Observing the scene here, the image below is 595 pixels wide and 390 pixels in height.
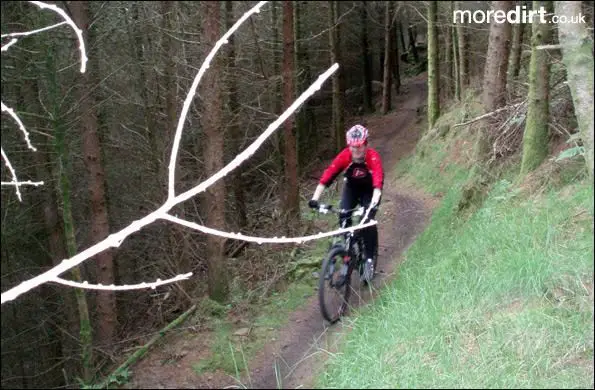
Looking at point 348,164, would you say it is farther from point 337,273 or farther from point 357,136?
point 337,273

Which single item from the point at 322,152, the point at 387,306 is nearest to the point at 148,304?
the point at 387,306

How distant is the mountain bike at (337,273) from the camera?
5.38m

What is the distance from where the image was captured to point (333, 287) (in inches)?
217

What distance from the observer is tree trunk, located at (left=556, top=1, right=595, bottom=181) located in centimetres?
286

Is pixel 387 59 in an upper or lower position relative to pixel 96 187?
upper

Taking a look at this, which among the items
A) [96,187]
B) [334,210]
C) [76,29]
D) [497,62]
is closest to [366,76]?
[497,62]

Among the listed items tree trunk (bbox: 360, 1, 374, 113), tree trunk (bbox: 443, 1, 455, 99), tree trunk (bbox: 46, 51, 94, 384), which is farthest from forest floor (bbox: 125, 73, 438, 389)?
tree trunk (bbox: 360, 1, 374, 113)

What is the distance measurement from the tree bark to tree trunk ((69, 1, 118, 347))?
1.58 meters

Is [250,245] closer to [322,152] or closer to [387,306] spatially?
[387,306]

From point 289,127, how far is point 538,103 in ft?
13.0

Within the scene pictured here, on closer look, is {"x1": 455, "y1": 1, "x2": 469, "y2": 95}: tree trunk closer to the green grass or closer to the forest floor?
the forest floor

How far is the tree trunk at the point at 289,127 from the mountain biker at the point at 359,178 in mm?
2781

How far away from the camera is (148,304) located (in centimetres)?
848

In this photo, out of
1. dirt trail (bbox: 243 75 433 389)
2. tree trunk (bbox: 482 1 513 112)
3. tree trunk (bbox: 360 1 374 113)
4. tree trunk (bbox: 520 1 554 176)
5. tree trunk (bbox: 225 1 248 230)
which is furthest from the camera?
tree trunk (bbox: 360 1 374 113)
